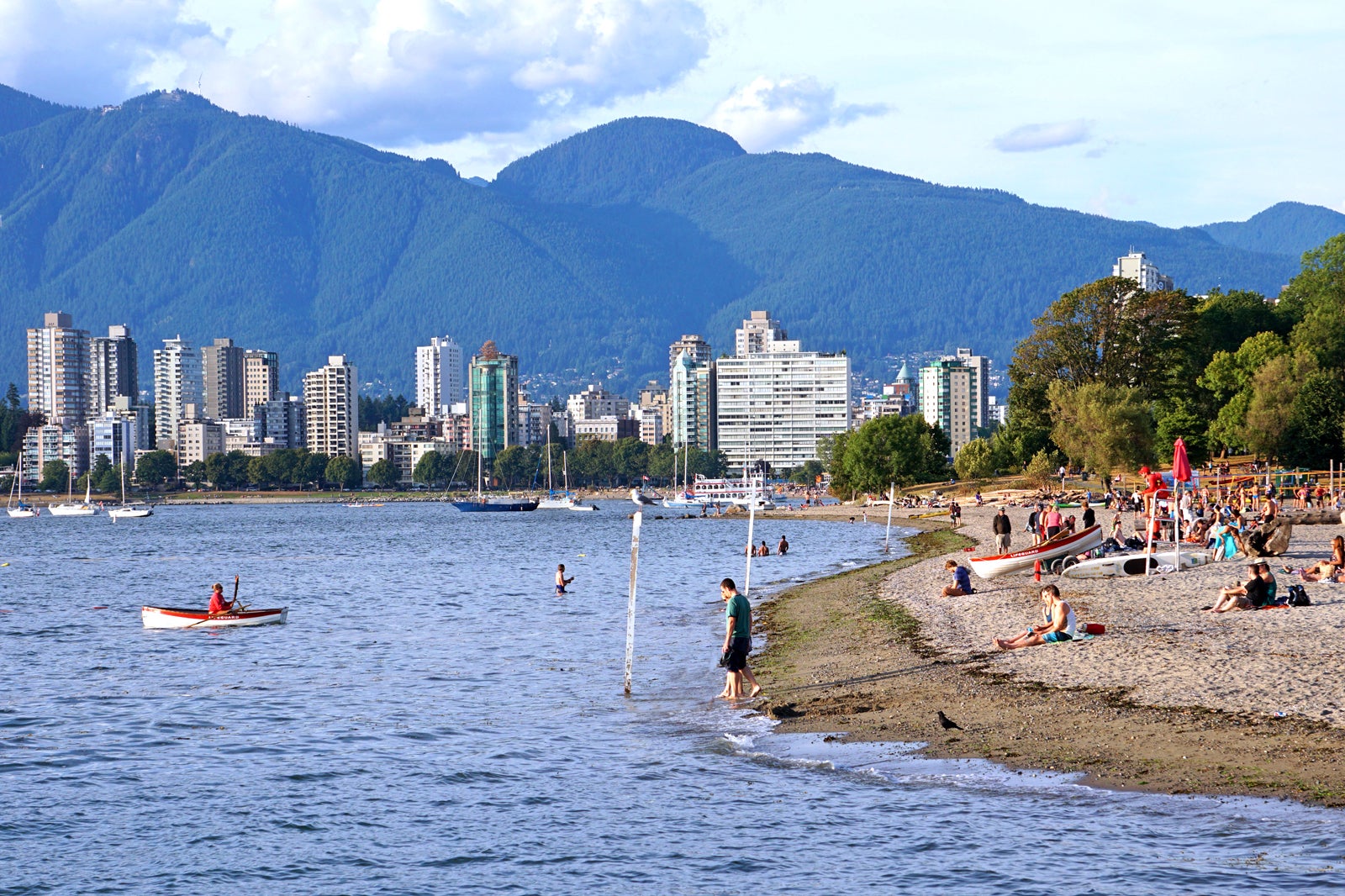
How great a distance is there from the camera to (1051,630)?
27469 mm

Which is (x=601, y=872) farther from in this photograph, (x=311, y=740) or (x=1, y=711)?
(x=1, y=711)

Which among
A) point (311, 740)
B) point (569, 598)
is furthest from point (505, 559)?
point (311, 740)

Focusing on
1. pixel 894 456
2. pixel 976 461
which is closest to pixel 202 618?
pixel 976 461

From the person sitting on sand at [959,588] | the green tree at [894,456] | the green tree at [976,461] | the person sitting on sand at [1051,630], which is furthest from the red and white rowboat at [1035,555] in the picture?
the green tree at [894,456]

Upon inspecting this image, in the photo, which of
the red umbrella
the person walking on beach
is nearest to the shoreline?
the red umbrella

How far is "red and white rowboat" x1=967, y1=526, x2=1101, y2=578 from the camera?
41281mm

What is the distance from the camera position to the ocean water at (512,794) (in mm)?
15594

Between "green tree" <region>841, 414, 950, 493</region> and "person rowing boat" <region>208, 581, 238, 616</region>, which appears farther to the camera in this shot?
"green tree" <region>841, 414, 950, 493</region>

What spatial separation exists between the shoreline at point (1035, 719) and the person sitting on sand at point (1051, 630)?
0.37 meters

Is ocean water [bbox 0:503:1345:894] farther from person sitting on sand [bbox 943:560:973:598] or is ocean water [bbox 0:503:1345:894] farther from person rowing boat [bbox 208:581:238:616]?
person sitting on sand [bbox 943:560:973:598]

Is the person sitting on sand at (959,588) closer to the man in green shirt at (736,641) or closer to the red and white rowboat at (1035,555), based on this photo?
the red and white rowboat at (1035,555)

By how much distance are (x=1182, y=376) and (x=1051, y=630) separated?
315 feet

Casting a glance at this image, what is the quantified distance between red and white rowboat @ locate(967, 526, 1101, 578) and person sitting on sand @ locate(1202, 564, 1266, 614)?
35.8ft

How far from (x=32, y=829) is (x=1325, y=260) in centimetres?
12091
